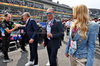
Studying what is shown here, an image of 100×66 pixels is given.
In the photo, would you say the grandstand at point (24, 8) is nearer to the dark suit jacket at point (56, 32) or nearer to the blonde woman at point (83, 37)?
the dark suit jacket at point (56, 32)

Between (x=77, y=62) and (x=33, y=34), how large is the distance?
64.5 inches

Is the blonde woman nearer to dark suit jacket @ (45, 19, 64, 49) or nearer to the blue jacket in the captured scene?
the blue jacket

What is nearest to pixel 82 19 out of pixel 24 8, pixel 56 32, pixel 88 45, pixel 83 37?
pixel 83 37

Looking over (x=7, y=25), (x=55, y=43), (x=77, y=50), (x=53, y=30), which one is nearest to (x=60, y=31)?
(x=53, y=30)

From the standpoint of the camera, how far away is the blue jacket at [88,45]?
3.87 ft

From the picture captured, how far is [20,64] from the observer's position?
3062 millimetres

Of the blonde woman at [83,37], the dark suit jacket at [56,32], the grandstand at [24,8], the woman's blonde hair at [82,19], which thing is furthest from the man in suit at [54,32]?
the grandstand at [24,8]

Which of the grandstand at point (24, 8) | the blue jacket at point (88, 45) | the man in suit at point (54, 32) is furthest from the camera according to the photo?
the grandstand at point (24, 8)

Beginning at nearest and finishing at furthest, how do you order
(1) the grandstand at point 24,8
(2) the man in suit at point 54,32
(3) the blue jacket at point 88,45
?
(3) the blue jacket at point 88,45, (2) the man in suit at point 54,32, (1) the grandstand at point 24,8

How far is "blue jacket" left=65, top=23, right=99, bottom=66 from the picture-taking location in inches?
46.4

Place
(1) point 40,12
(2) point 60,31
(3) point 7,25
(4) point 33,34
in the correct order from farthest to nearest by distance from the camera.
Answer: (1) point 40,12 < (3) point 7,25 < (4) point 33,34 < (2) point 60,31

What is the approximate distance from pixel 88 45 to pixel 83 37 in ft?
0.56

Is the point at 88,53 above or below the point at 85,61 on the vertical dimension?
above

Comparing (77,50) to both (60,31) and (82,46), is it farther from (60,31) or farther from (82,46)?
(60,31)
